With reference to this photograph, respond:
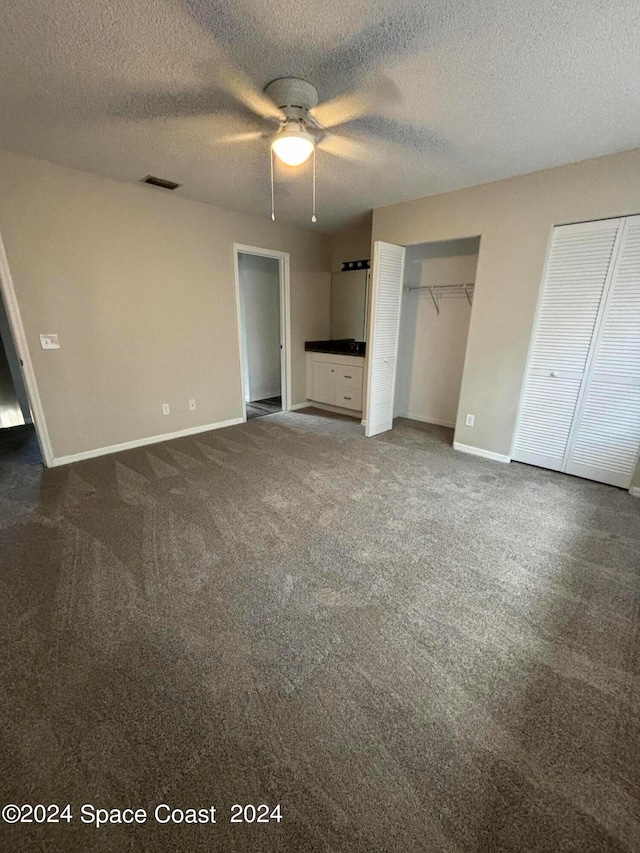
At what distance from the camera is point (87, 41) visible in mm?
1440

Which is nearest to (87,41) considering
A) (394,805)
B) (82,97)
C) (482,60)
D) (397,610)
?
(82,97)

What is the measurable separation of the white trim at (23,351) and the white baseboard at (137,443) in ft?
0.37

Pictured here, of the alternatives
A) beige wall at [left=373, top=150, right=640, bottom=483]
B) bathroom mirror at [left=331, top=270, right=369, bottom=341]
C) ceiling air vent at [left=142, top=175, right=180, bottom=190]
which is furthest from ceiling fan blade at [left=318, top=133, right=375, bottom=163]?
bathroom mirror at [left=331, top=270, right=369, bottom=341]

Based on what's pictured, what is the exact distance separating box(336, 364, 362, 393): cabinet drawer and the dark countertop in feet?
0.77

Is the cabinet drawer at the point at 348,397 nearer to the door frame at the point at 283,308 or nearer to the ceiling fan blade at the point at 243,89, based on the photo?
the door frame at the point at 283,308

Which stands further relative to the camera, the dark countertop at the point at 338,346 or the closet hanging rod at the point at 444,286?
the dark countertop at the point at 338,346

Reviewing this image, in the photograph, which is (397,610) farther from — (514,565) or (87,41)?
(87,41)

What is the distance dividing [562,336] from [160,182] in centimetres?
373

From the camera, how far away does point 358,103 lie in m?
1.85

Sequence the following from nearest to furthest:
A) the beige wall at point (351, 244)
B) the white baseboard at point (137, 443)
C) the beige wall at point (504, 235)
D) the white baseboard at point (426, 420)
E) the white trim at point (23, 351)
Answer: the beige wall at point (504, 235) < the white trim at point (23, 351) < the white baseboard at point (137, 443) < the white baseboard at point (426, 420) < the beige wall at point (351, 244)

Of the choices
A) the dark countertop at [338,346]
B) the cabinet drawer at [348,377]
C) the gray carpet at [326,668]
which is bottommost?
the gray carpet at [326,668]

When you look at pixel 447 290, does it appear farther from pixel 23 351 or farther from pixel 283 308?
pixel 23 351

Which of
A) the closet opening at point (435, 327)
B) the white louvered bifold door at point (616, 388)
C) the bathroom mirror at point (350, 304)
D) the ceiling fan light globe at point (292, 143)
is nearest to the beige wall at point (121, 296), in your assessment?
the bathroom mirror at point (350, 304)

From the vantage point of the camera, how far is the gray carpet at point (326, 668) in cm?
98
